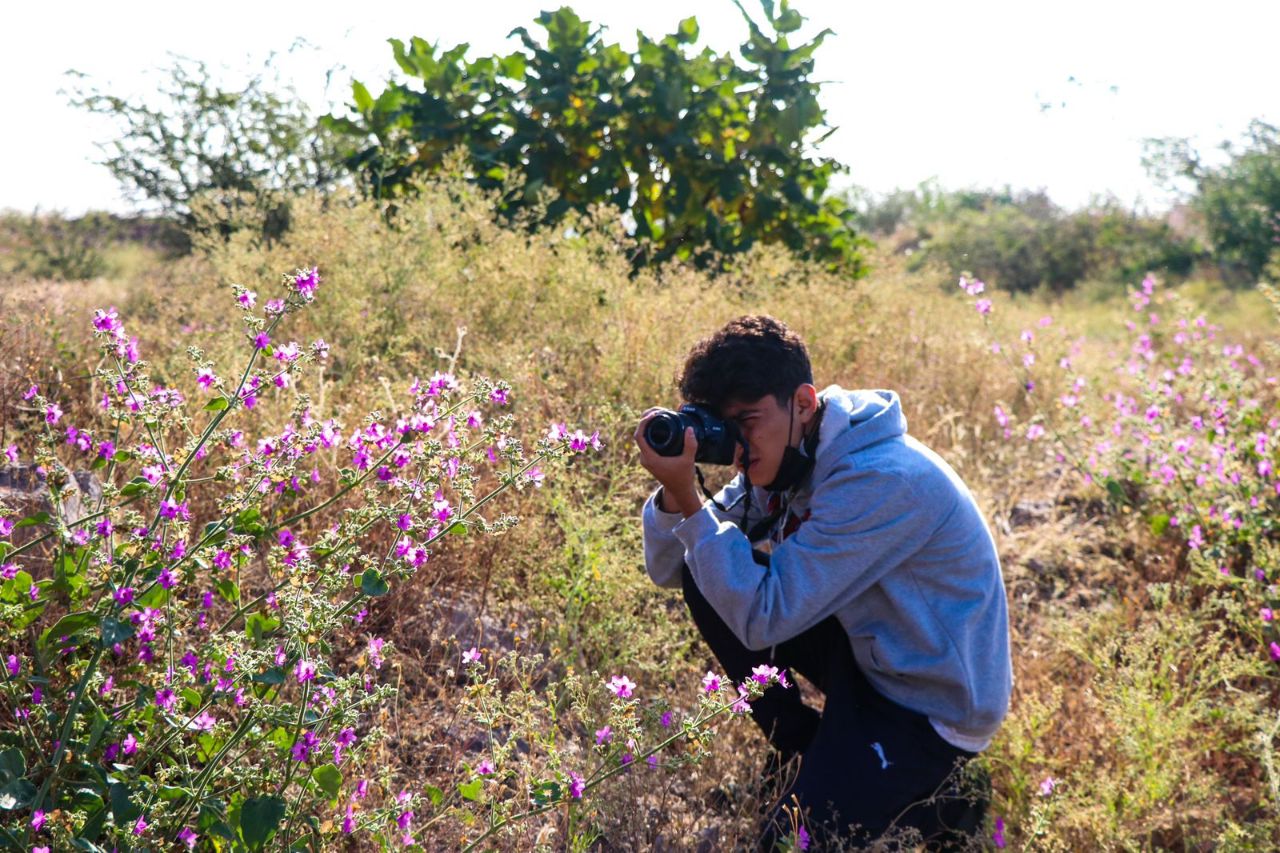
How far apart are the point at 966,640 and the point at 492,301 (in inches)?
95.2

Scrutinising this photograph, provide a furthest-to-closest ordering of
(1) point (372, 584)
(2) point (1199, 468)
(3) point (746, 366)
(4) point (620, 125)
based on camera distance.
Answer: (4) point (620, 125)
(2) point (1199, 468)
(3) point (746, 366)
(1) point (372, 584)

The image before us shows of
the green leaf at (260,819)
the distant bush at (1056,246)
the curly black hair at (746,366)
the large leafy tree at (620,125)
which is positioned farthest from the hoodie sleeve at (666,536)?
the distant bush at (1056,246)

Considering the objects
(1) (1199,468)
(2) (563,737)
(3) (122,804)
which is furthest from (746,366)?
(1) (1199,468)

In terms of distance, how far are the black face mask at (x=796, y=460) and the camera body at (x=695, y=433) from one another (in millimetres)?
183

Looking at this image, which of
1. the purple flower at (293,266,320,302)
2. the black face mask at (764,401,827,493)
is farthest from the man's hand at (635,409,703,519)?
the purple flower at (293,266,320,302)

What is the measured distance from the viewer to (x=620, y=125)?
5.88m

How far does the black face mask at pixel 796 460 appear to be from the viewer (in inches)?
104

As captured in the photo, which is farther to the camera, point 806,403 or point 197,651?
point 806,403

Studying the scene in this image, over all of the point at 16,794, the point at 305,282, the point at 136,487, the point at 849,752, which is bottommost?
the point at 849,752

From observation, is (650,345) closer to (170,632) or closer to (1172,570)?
(1172,570)

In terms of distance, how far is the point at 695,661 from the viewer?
3213 millimetres

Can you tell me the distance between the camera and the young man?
8.15ft

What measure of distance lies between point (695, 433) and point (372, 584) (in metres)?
0.87

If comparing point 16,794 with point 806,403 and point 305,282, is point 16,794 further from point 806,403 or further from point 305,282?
point 806,403
